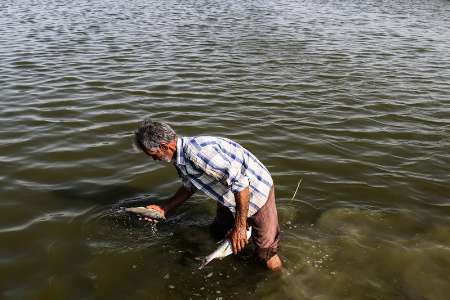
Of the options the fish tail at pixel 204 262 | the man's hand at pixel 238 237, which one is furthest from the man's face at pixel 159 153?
the fish tail at pixel 204 262

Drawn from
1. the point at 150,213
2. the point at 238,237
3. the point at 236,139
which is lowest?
the point at 236,139

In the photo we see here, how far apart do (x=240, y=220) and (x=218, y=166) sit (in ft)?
1.99

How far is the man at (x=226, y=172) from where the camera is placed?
12.5 feet

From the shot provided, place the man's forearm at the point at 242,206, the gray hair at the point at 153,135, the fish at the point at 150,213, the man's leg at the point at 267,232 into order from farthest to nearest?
the fish at the point at 150,213 < the man's leg at the point at 267,232 < the man's forearm at the point at 242,206 < the gray hair at the point at 153,135

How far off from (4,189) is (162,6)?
1891 centimetres

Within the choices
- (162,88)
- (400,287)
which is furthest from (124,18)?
(400,287)

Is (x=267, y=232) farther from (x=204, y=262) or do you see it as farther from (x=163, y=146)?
(x=163, y=146)

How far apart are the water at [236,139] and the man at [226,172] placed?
0.80 m

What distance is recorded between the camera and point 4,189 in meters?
5.99

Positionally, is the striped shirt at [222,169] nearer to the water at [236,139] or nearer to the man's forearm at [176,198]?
the man's forearm at [176,198]

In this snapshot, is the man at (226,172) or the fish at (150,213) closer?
the man at (226,172)

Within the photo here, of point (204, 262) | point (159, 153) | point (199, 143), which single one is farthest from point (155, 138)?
point (204, 262)

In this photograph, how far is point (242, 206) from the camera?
3.95 meters

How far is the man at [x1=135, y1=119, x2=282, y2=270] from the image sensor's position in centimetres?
380
